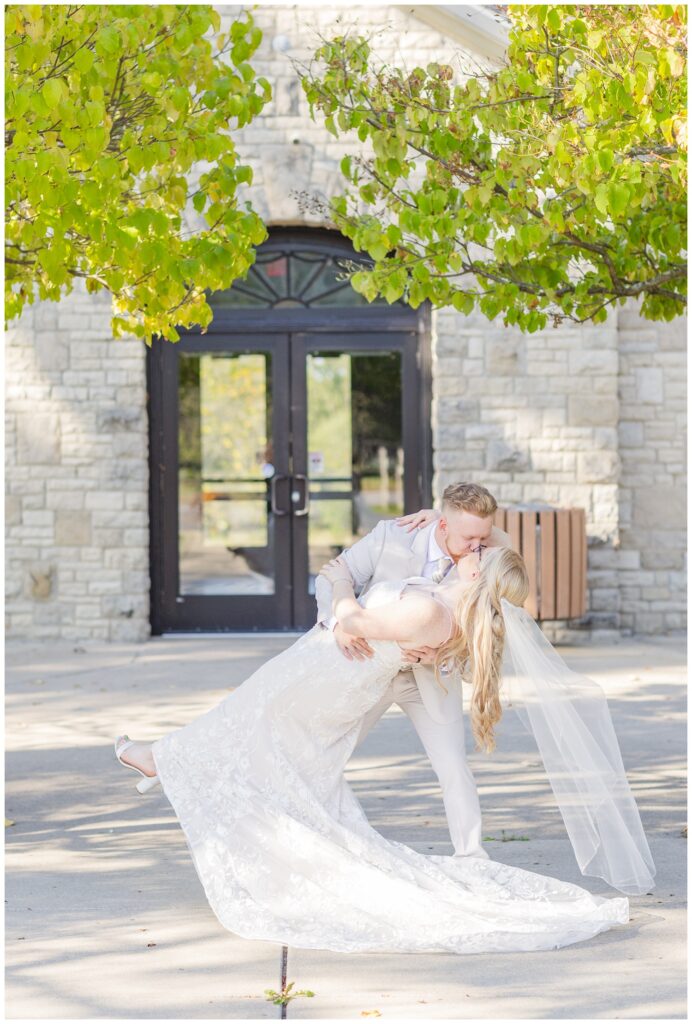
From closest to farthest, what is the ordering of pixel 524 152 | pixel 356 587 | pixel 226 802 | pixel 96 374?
pixel 226 802 → pixel 356 587 → pixel 524 152 → pixel 96 374

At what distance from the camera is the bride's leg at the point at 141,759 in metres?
4.45

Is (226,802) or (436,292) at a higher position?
(436,292)

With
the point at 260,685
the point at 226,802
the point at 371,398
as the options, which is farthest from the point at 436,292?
the point at 371,398

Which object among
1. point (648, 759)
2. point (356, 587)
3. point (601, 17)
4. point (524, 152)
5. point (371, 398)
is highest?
point (601, 17)

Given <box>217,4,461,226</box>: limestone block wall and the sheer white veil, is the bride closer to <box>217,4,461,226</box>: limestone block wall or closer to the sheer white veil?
the sheer white veil

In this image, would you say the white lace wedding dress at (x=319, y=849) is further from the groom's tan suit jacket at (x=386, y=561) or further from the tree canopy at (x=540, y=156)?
the tree canopy at (x=540, y=156)

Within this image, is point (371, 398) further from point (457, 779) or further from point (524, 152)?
point (457, 779)

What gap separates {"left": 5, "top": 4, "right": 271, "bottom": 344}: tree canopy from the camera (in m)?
4.59

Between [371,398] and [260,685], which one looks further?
[371,398]

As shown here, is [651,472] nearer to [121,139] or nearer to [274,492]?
[274,492]

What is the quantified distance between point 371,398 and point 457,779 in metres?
6.84

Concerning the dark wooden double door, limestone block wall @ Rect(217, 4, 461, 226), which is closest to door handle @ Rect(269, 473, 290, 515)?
the dark wooden double door

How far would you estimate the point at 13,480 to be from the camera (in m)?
10.6

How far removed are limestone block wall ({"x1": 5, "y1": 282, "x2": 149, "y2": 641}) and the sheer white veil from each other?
661cm
